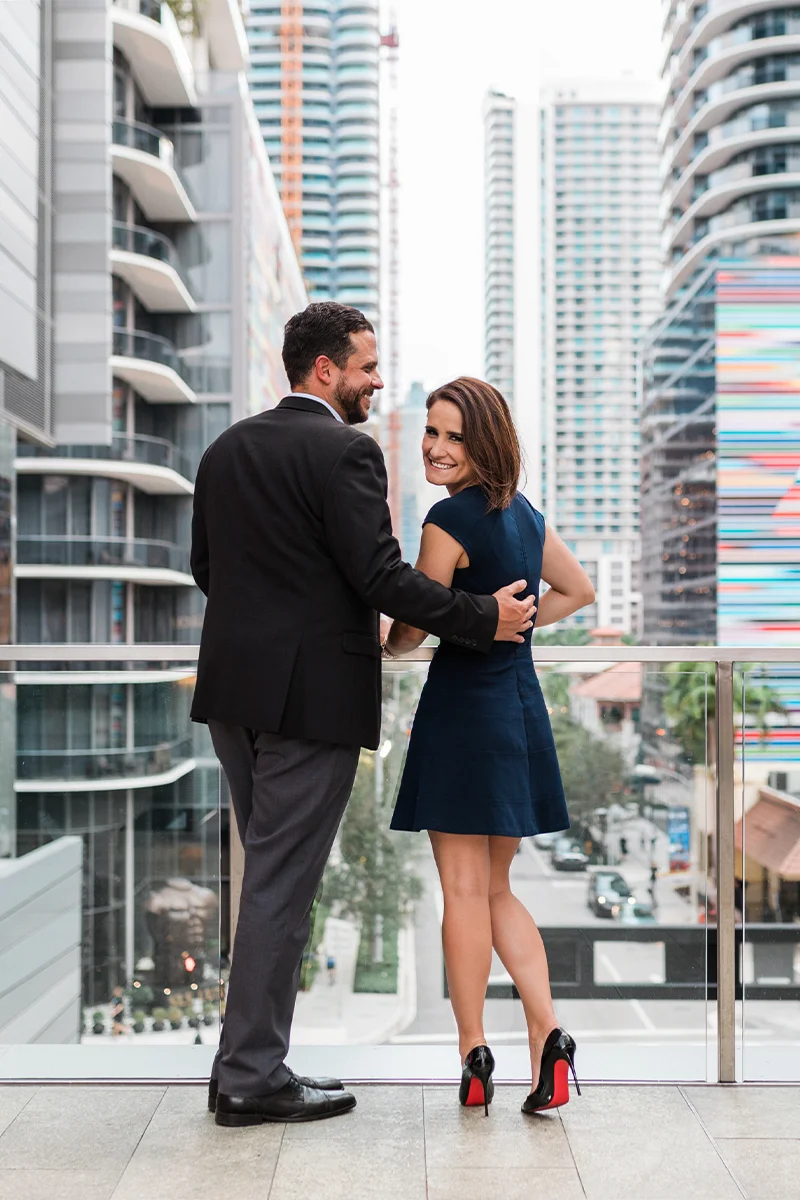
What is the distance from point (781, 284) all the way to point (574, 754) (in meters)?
38.6

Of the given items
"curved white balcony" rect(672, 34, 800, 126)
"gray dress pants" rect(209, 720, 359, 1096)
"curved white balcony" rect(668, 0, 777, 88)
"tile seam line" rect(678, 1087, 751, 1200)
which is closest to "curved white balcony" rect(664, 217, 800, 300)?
"curved white balcony" rect(672, 34, 800, 126)

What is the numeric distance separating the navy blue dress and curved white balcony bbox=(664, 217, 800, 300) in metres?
40.1

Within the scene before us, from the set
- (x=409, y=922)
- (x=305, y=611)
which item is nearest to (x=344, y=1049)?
(x=409, y=922)

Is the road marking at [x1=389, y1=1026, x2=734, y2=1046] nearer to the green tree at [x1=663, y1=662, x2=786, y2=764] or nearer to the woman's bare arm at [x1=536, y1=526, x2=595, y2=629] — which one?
the green tree at [x1=663, y1=662, x2=786, y2=764]

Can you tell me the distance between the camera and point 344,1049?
7.45 feet

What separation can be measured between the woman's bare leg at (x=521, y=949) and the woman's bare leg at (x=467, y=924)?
41 millimetres

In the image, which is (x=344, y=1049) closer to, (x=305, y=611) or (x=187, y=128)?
(x=305, y=611)

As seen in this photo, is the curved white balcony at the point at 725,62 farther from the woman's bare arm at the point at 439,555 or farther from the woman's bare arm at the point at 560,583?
the woman's bare arm at the point at 439,555

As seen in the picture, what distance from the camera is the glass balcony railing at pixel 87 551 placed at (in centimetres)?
2380

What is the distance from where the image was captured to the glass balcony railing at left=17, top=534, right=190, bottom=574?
23.8 metres

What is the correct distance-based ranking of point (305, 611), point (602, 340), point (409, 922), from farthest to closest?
1. point (602, 340)
2. point (409, 922)
3. point (305, 611)

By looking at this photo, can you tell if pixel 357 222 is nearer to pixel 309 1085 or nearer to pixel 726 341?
pixel 726 341

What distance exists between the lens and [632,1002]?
2.34 meters

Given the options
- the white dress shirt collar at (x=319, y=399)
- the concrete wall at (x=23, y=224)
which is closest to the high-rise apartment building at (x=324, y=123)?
the concrete wall at (x=23, y=224)
